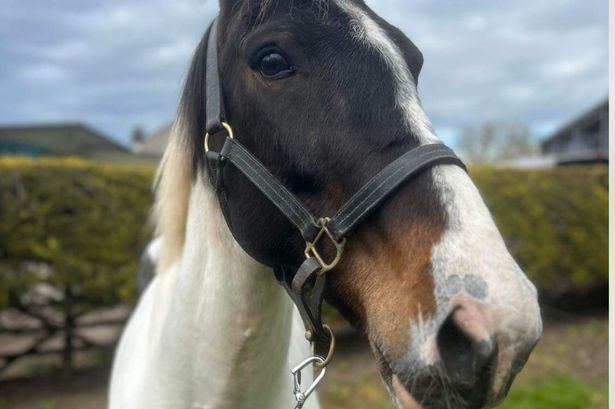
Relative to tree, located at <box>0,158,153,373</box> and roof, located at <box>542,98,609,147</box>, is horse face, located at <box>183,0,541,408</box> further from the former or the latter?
roof, located at <box>542,98,609,147</box>

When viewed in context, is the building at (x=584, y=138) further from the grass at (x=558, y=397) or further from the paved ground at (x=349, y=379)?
the grass at (x=558, y=397)

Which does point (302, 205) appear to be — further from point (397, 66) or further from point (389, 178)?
point (397, 66)

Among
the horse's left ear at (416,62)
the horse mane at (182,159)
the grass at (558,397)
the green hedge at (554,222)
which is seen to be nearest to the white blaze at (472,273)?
the horse's left ear at (416,62)

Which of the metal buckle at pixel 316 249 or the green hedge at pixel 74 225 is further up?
the metal buckle at pixel 316 249

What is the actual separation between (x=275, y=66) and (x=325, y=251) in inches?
19.9

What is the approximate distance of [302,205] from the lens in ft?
4.61

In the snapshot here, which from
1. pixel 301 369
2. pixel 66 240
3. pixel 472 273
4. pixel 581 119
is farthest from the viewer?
pixel 581 119

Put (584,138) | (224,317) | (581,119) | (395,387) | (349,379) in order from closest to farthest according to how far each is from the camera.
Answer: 1. (395,387)
2. (224,317)
3. (349,379)
4. (581,119)
5. (584,138)

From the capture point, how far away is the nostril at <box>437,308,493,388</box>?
1061 mm

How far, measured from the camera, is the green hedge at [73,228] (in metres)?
5.05

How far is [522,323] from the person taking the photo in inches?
41.9

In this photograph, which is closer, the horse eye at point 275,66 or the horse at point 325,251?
the horse at point 325,251

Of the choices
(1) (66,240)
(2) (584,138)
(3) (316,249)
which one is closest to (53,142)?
(1) (66,240)

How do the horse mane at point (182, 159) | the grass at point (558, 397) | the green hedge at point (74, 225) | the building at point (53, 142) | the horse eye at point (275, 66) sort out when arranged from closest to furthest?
1. the horse eye at point (275, 66)
2. the horse mane at point (182, 159)
3. the grass at point (558, 397)
4. the green hedge at point (74, 225)
5. the building at point (53, 142)
